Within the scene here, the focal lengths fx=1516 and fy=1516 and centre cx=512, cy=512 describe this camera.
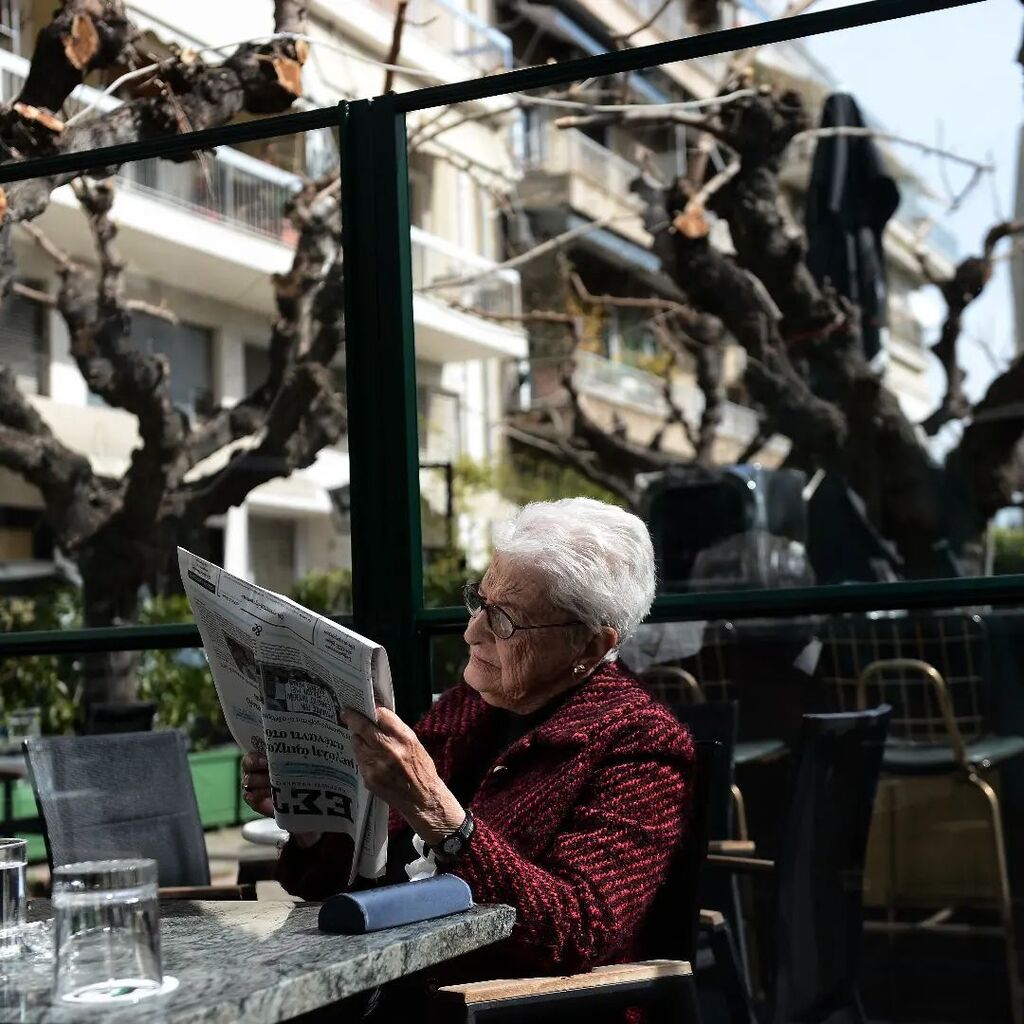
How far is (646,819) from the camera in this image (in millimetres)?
2121

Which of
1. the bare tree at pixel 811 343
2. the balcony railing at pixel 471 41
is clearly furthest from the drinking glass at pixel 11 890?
the balcony railing at pixel 471 41

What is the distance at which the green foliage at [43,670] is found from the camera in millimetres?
6195

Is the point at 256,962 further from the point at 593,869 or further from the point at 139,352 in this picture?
the point at 139,352

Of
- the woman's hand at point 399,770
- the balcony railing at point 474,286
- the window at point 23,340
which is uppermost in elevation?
the balcony railing at point 474,286

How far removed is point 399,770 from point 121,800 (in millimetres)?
1580

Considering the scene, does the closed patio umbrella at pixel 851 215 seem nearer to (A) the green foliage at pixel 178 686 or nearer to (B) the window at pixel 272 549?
(B) the window at pixel 272 549

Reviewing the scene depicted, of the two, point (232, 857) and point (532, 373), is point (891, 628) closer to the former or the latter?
point (232, 857)

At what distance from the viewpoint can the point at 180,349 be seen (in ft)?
24.5

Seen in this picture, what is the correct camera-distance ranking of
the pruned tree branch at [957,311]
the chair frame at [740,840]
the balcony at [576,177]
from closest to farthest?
the chair frame at [740,840] < the pruned tree branch at [957,311] < the balcony at [576,177]

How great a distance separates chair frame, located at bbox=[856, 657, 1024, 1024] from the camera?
3.27 metres

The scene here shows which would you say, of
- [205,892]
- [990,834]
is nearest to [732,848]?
[990,834]

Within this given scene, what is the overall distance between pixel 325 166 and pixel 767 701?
3.39 metres

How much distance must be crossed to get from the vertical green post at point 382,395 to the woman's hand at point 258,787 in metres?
0.72

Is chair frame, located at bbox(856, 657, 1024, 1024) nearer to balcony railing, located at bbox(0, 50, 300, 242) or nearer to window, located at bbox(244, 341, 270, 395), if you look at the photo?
balcony railing, located at bbox(0, 50, 300, 242)
